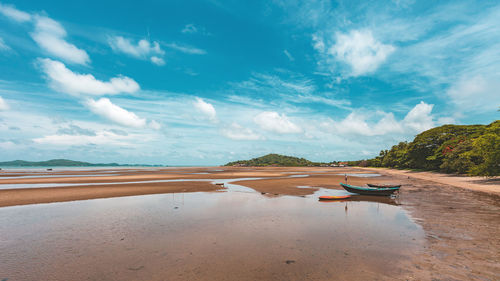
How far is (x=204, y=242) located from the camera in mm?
9812

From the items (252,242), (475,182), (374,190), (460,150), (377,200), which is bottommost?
(377,200)

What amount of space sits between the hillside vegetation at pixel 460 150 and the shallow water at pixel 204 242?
2388cm

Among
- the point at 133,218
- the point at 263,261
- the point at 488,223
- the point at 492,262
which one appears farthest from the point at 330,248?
the point at 133,218

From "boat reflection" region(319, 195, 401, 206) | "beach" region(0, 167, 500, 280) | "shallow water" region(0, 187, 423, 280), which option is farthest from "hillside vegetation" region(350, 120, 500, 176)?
"shallow water" region(0, 187, 423, 280)

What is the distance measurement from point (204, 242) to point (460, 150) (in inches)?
2163

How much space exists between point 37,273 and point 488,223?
2078 cm

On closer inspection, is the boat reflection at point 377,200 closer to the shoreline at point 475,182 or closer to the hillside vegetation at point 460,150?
the shoreline at point 475,182

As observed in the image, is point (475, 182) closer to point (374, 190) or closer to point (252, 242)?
point (374, 190)

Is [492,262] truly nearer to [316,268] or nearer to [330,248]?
[330,248]

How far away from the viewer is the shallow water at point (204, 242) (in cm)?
710

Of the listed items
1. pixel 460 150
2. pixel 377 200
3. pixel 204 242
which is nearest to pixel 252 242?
pixel 204 242

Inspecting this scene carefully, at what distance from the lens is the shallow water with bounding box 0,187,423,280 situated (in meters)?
7.10

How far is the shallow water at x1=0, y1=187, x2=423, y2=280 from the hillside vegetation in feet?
78.3

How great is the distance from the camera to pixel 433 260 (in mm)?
7598
